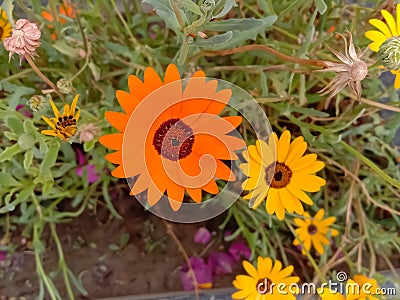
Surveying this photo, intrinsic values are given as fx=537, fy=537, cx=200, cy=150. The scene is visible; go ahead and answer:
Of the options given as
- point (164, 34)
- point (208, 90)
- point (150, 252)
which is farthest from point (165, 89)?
point (150, 252)

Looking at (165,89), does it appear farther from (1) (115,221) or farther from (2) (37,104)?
(1) (115,221)

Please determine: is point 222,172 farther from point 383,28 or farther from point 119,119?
point 383,28

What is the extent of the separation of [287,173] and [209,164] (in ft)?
0.41

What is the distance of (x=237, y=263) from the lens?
93cm

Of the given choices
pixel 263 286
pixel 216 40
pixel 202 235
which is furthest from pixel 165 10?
pixel 202 235

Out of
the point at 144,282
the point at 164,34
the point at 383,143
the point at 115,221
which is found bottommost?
the point at 144,282

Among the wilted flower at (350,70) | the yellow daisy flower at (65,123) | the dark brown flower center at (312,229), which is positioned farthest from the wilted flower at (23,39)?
the dark brown flower center at (312,229)

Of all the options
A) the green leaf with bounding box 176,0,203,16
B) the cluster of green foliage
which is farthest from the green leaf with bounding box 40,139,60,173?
the green leaf with bounding box 176,0,203,16

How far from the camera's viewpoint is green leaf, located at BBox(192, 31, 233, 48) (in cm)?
52

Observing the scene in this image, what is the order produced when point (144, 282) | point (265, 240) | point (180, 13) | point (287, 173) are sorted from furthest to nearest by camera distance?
point (144, 282) → point (265, 240) → point (287, 173) → point (180, 13)

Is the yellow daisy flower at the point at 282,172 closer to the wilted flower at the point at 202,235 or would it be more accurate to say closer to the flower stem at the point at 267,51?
the flower stem at the point at 267,51

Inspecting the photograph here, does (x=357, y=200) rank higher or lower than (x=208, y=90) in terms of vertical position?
lower

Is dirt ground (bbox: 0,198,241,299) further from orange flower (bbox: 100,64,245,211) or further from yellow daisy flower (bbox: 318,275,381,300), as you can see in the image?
orange flower (bbox: 100,64,245,211)

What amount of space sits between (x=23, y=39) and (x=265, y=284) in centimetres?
43
